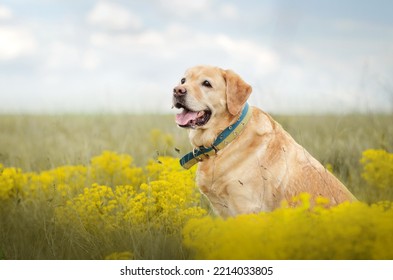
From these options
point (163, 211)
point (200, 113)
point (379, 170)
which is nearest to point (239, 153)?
point (200, 113)

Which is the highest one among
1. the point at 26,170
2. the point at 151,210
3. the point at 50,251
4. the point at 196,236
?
the point at 196,236

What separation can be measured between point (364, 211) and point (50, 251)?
254cm

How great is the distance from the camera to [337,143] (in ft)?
23.4

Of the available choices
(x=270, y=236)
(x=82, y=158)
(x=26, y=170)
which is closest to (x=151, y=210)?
(x=270, y=236)

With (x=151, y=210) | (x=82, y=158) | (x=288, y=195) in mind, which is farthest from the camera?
(x=82, y=158)

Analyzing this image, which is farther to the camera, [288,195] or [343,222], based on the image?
[288,195]

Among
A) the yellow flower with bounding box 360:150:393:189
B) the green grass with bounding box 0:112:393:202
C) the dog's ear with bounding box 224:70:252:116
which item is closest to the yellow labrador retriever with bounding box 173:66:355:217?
the dog's ear with bounding box 224:70:252:116

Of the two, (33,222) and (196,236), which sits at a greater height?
(196,236)

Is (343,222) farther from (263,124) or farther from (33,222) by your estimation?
(33,222)

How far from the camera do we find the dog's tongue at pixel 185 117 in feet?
13.9

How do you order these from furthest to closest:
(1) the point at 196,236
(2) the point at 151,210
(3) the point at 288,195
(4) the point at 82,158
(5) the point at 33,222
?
(4) the point at 82,158 → (5) the point at 33,222 → (2) the point at 151,210 → (3) the point at 288,195 → (1) the point at 196,236

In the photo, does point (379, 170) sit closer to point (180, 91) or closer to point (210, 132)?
point (210, 132)

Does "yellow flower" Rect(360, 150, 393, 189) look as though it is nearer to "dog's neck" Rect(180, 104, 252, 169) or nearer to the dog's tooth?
"dog's neck" Rect(180, 104, 252, 169)

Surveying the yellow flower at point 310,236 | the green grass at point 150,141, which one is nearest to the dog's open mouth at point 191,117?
the green grass at point 150,141
